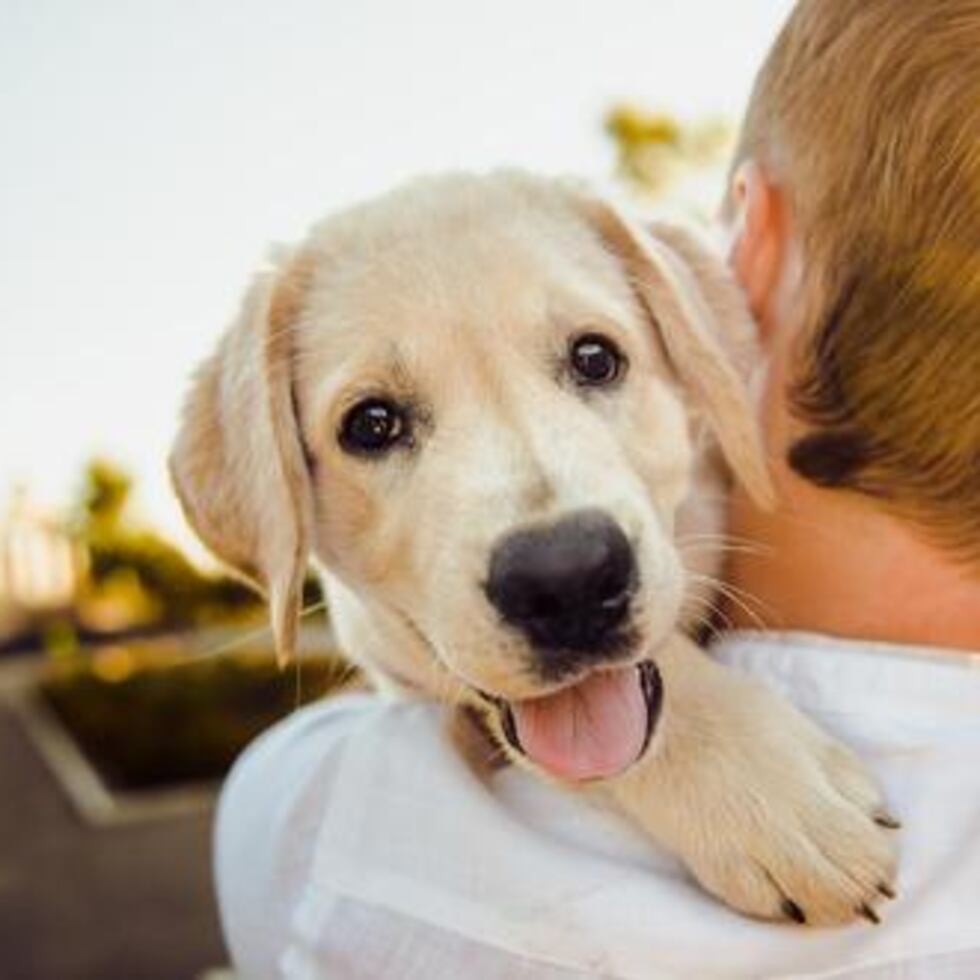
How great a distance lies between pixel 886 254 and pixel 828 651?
19.8 inches

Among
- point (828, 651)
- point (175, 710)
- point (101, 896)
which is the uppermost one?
point (828, 651)

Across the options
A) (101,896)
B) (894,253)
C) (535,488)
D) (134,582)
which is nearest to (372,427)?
(535,488)

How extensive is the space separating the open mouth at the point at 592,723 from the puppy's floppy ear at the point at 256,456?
0.50m

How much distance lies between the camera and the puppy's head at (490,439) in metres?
2.35

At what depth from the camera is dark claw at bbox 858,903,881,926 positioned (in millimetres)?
2068

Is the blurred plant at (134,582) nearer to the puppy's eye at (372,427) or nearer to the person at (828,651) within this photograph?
the puppy's eye at (372,427)

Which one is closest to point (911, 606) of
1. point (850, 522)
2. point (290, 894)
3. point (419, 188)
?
point (850, 522)

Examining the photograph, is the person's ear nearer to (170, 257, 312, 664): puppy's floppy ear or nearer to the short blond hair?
the short blond hair

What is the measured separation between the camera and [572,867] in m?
2.15

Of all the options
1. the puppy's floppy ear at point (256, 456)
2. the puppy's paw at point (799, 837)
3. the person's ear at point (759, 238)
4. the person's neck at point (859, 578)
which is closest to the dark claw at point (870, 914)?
the puppy's paw at point (799, 837)

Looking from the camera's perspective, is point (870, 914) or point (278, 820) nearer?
point (870, 914)

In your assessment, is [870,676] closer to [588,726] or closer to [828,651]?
[828,651]

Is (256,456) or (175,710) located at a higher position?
(256,456)

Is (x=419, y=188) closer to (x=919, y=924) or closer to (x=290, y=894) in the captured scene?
(x=290, y=894)
